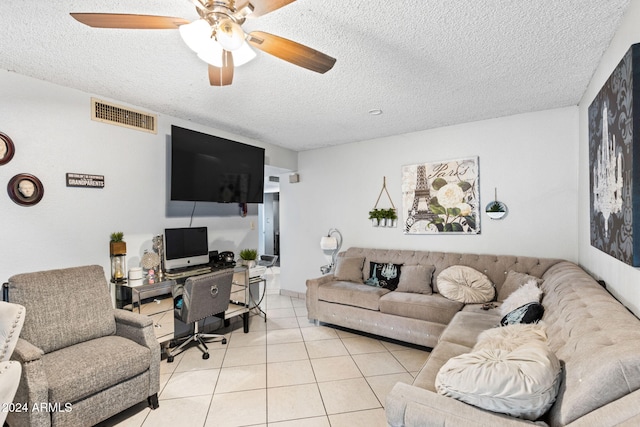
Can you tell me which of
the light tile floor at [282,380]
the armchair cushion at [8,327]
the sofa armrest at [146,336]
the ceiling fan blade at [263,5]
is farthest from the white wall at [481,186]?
the armchair cushion at [8,327]

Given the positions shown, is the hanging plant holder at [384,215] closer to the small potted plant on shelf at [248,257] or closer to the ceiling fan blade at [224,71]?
the small potted plant on shelf at [248,257]

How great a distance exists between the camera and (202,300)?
2.88 meters

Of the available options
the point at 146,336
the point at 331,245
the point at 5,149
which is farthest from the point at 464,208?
the point at 5,149

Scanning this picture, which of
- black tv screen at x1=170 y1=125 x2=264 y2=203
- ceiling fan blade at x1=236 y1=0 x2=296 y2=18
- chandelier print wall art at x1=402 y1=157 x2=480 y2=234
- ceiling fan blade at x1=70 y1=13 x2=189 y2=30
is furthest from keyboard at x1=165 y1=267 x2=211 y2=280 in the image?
chandelier print wall art at x1=402 y1=157 x2=480 y2=234

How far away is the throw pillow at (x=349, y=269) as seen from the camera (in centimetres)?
392

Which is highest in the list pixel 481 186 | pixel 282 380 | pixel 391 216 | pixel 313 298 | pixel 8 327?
pixel 481 186

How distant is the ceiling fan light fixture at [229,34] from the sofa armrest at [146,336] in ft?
6.36

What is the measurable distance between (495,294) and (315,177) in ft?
9.78

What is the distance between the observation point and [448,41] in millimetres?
1950

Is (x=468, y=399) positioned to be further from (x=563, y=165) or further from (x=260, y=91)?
(x=563, y=165)

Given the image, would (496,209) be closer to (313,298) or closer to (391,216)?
(391,216)

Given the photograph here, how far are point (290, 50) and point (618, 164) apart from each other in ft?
6.22

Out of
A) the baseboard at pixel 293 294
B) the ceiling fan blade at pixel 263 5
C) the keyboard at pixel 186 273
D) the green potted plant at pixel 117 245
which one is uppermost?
the ceiling fan blade at pixel 263 5

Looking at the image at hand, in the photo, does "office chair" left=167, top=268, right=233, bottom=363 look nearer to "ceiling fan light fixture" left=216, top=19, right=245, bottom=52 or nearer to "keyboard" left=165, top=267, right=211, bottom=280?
"keyboard" left=165, top=267, right=211, bottom=280
